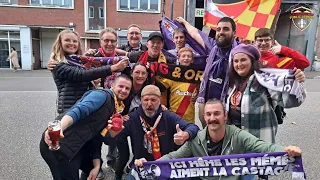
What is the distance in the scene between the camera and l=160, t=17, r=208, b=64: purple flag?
373 centimetres

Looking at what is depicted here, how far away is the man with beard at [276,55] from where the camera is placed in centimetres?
287

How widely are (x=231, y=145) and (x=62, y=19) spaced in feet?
65.7

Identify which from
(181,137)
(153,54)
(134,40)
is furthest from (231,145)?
(134,40)

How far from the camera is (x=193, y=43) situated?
3.93m

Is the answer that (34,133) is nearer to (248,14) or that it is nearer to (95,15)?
(248,14)

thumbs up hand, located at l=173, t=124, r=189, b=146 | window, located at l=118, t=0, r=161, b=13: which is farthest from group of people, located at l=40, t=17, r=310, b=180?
window, located at l=118, t=0, r=161, b=13

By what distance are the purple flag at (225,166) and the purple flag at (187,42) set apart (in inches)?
63.2

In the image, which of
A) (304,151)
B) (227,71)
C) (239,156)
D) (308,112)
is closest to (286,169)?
(239,156)

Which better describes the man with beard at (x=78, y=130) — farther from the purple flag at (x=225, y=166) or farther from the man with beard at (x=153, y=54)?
the man with beard at (x=153, y=54)

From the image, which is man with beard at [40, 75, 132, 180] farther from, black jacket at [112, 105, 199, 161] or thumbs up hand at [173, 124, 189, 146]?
thumbs up hand at [173, 124, 189, 146]

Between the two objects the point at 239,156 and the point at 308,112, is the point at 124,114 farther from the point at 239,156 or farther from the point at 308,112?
the point at 308,112

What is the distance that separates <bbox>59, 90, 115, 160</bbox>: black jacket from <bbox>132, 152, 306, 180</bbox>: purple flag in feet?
1.87

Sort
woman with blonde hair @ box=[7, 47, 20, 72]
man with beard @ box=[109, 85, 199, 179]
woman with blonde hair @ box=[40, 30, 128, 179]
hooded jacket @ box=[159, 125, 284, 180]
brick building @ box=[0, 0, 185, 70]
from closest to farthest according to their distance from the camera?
hooded jacket @ box=[159, 125, 284, 180], woman with blonde hair @ box=[40, 30, 128, 179], man with beard @ box=[109, 85, 199, 179], woman with blonde hair @ box=[7, 47, 20, 72], brick building @ box=[0, 0, 185, 70]

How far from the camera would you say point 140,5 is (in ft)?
67.9
